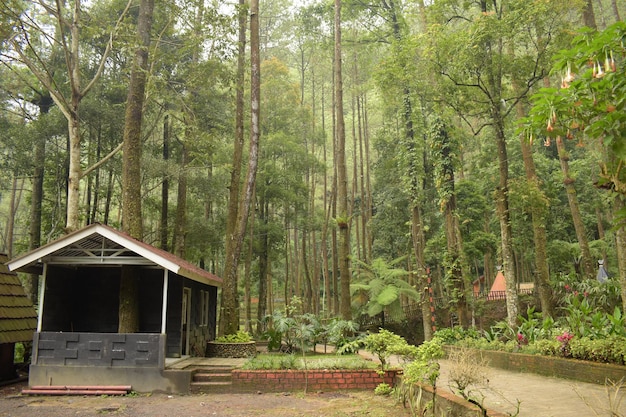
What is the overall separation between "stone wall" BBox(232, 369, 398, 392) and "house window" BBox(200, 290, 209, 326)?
16.8ft

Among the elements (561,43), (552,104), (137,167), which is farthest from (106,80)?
(552,104)

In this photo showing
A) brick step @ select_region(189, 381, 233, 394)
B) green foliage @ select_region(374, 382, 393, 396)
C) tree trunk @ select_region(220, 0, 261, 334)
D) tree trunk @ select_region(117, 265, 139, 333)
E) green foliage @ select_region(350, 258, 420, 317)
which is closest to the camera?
green foliage @ select_region(374, 382, 393, 396)

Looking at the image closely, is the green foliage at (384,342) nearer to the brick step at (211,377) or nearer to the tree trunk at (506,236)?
the brick step at (211,377)

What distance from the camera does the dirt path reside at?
686 cm

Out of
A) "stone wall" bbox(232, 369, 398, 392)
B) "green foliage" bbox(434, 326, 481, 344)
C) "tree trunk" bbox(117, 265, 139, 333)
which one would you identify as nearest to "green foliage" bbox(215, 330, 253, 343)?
"tree trunk" bbox(117, 265, 139, 333)

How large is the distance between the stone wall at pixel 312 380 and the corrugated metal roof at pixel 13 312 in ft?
17.2

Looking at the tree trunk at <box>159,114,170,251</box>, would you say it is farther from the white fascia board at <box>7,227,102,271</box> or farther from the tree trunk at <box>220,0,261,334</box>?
the white fascia board at <box>7,227,102,271</box>

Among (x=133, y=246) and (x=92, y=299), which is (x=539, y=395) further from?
(x=92, y=299)

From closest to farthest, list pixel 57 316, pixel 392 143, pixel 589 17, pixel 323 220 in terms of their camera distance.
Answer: pixel 589 17 → pixel 57 316 → pixel 392 143 → pixel 323 220

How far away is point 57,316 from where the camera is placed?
34.6ft

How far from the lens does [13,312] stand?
10.2m

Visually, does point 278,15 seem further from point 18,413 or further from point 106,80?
point 18,413

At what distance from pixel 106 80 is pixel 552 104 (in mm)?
17051

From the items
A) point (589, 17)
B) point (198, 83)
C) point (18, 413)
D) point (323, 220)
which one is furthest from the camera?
point (323, 220)
